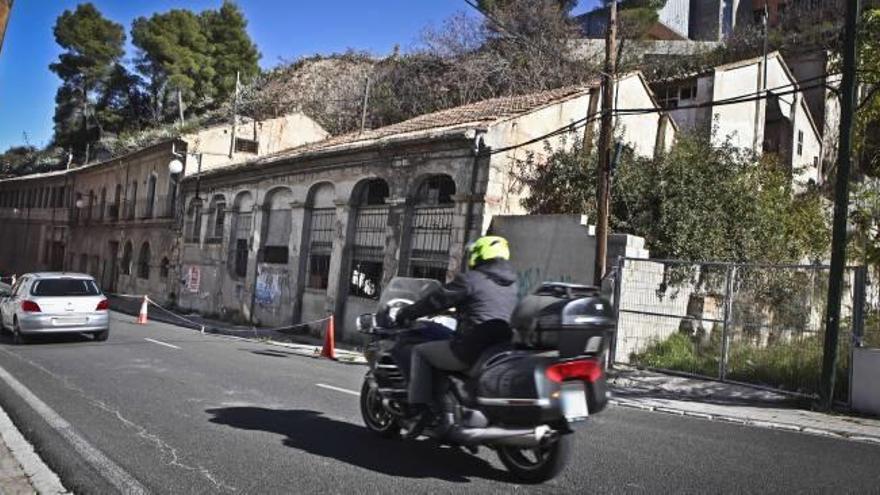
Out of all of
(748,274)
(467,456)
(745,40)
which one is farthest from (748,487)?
(745,40)

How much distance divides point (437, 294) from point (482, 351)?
56 centimetres

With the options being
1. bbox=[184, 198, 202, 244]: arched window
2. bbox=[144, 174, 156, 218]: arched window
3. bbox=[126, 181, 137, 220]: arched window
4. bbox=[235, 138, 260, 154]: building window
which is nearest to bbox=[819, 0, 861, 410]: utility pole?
bbox=[184, 198, 202, 244]: arched window

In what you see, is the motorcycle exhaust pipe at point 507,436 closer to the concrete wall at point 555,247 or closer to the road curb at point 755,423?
the road curb at point 755,423

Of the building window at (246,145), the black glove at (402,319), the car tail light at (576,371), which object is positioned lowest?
the car tail light at (576,371)

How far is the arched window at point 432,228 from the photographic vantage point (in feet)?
59.8

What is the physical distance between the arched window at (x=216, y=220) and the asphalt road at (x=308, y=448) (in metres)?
19.4

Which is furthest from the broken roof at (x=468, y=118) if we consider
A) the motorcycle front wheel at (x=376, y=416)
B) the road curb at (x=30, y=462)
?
the road curb at (x=30, y=462)

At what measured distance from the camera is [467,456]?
6.03 metres

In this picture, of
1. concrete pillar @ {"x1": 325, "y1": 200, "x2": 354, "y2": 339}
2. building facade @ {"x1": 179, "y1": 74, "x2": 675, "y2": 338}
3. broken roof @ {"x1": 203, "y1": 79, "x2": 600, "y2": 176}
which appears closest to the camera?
building facade @ {"x1": 179, "y1": 74, "x2": 675, "y2": 338}

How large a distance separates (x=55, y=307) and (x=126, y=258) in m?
27.5

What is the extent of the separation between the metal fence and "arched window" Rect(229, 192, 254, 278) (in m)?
16.4

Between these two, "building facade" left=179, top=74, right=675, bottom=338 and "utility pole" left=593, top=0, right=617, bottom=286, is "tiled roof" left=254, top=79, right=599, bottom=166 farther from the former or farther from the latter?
"utility pole" left=593, top=0, right=617, bottom=286

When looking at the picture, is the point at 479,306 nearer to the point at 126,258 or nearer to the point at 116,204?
the point at 126,258

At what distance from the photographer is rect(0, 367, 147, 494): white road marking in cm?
512
